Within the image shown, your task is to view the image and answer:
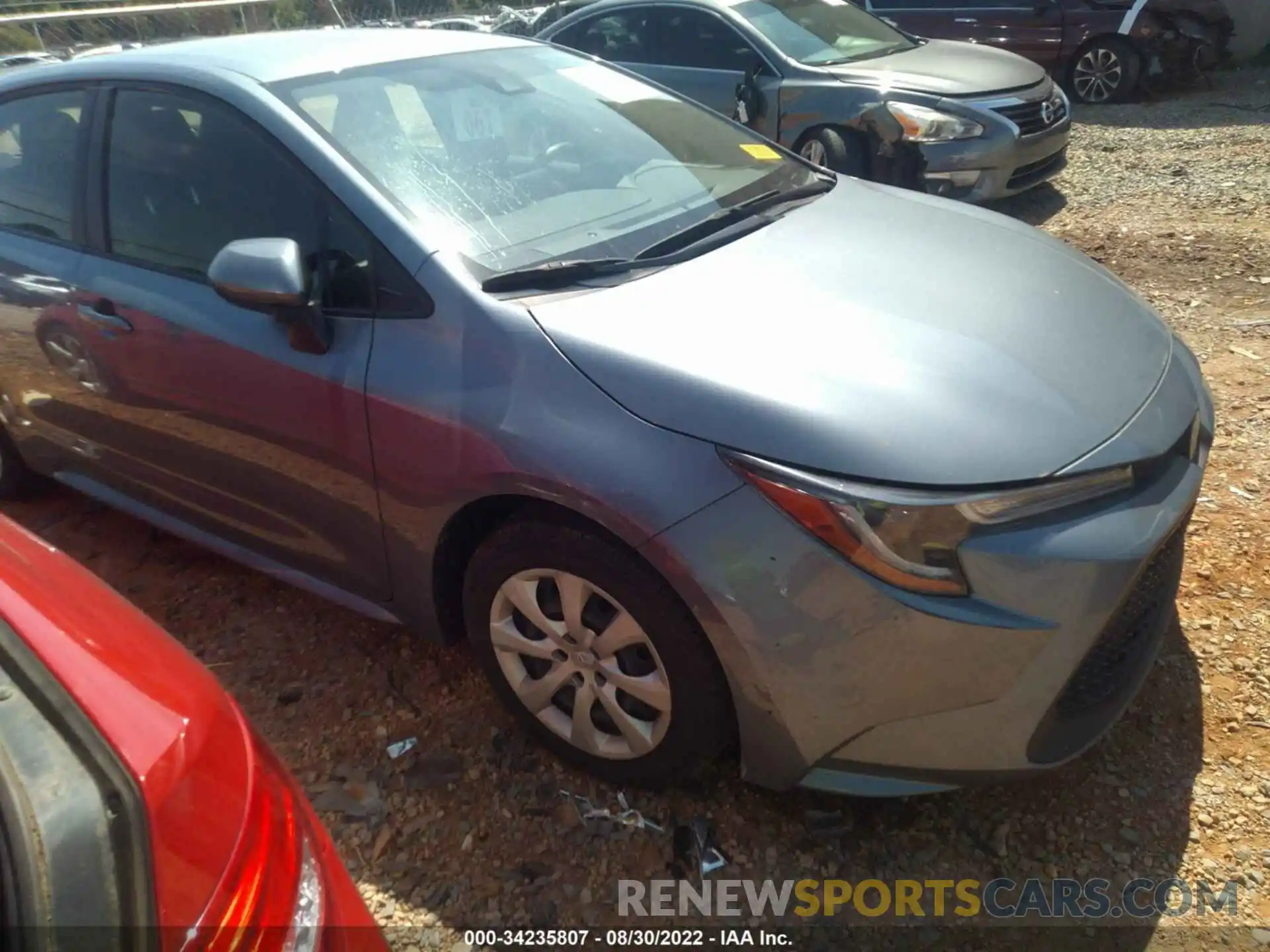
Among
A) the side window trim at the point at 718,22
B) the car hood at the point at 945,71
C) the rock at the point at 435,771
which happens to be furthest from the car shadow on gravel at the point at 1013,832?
the side window trim at the point at 718,22

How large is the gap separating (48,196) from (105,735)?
8.50ft

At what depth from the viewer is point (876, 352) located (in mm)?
2025

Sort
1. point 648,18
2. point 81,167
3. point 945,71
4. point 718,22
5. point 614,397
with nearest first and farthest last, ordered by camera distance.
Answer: point 614,397, point 81,167, point 945,71, point 718,22, point 648,18

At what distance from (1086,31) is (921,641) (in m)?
9.92

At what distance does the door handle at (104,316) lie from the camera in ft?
9.09

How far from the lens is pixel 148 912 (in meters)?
1.04

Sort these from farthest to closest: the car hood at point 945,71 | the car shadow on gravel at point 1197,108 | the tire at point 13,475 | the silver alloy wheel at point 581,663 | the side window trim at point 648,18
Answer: the car shadow on gravel at point 1197,108, the side window trim at point 648,18, the car hood at point 945,71, the tire at point 13,475, the silver alloy wheel at point 581,663

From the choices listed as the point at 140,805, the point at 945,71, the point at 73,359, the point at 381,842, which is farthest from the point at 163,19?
the point at 140,805

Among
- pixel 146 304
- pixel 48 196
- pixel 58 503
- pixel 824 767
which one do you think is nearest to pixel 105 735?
pixel 824 767

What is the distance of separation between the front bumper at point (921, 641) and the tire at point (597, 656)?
103 mm

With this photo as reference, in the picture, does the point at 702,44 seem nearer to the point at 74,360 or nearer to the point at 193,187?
the point at 193,187

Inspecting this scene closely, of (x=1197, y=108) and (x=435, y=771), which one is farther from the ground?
(x=1197, y=108)

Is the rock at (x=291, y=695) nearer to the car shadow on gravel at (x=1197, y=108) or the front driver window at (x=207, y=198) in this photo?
the front driver window at (x=207, y=198)

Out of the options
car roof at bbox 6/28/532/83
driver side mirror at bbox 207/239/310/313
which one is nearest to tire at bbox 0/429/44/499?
car roof at bbox 6/28/532/83
